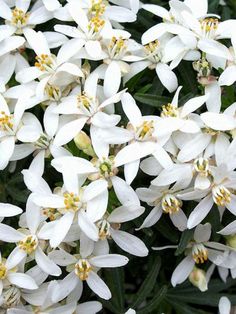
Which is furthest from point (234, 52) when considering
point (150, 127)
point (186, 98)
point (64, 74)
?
point (64, 74)

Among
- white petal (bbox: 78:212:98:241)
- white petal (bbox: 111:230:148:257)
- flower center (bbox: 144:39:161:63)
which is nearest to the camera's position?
white petal (bbox: 78:212:98:241)

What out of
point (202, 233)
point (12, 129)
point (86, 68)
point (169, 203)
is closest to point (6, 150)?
point (12, 129)

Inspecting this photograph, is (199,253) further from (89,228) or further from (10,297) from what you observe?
(10,297)

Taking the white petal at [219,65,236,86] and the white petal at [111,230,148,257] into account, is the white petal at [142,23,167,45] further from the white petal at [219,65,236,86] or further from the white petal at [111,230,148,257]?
the white petal at [111,230,148,257]

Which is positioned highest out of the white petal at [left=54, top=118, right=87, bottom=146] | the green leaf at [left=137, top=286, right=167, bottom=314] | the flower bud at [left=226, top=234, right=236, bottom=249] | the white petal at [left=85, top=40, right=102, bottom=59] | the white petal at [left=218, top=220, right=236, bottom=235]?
the white petal at [left=85, top=40, right=102, bottom=59]

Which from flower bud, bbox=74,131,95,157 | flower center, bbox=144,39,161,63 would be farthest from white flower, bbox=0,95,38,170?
flower center, bbox=144,39,161,63

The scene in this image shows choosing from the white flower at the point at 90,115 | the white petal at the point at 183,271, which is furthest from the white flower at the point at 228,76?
the white petal at the point at 183,271

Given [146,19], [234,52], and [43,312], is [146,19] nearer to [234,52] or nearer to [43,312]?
[234,52]

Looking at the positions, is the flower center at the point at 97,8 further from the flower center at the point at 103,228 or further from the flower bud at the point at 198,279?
the flower bud at the point at 198,279

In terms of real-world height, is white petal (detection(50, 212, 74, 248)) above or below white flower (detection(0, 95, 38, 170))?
below
